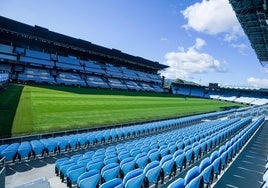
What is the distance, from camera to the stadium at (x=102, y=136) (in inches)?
220

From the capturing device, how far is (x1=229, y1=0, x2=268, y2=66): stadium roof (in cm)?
1422

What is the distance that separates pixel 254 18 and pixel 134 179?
1658cm

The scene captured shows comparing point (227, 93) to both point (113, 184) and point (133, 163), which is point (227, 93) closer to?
point (133, 163)

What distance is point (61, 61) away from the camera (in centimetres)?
4603

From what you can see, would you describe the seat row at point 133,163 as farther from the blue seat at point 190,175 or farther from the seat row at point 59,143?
the seat row at point 59,143

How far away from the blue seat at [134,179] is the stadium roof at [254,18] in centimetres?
1361

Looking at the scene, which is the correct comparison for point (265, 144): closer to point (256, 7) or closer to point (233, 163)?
point (233, 163)

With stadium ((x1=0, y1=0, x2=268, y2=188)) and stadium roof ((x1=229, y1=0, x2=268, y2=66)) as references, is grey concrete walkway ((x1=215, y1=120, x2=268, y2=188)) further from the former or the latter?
stadium roof ((x1=229, y1=0, x2=268, y2=66))

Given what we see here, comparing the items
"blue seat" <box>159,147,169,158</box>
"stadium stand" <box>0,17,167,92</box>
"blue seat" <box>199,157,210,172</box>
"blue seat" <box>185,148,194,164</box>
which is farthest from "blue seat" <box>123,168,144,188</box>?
"stadium stand" <box>0,17,167,92</box>

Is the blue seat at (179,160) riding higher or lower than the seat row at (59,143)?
higher

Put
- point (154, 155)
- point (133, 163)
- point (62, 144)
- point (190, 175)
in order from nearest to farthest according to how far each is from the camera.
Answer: point (190, 175) → point (133, 163) → point (154, 155) → point (62, 144)

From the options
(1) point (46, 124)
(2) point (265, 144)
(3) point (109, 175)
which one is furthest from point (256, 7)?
(1) point (46, 124)

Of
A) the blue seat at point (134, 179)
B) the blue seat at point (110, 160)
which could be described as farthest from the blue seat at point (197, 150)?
the blue seat at point (134, 179)

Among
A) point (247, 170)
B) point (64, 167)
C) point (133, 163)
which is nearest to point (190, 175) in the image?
point (133, 163)
